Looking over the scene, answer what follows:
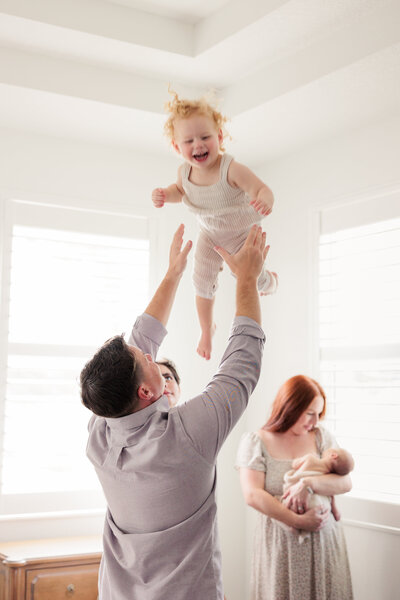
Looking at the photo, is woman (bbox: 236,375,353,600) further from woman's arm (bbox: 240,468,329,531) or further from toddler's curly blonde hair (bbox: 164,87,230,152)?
toddler's curly blonde hair (bbox: 164,87,230,152)

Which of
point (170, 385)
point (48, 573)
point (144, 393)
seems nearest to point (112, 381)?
point (144, 393)

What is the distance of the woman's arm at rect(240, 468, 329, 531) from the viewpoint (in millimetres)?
3105

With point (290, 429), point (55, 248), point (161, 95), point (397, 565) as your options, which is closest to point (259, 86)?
point (161, 95)

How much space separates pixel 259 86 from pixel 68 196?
47.7 inches

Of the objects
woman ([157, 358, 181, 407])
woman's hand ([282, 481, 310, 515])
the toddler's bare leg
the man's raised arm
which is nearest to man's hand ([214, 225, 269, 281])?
the man's raised arm

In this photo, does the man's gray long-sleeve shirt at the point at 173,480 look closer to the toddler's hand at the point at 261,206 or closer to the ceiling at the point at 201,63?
the toddler's hand at the point at 261,206

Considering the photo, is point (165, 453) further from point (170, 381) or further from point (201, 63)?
point (201, 63)

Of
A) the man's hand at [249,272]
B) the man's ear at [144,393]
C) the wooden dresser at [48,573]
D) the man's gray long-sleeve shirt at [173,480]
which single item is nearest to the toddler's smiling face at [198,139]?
the man's hand at [249,272]

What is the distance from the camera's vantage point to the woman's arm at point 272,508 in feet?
10.2

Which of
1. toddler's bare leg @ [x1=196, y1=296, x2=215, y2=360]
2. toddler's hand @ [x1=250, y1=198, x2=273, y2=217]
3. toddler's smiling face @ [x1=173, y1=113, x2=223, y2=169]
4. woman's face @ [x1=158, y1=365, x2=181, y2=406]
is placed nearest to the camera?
toddler's hand @ [x1=250, y1=198, x2=273, y2=217]

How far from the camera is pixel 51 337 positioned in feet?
12.7

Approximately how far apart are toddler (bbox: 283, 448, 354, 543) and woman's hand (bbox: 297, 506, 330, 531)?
3 cm

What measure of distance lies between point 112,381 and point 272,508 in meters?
1.69

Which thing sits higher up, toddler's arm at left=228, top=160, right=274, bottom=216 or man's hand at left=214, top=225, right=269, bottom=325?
toddler's arm at left=228, top=160, right=274, bottom=216
